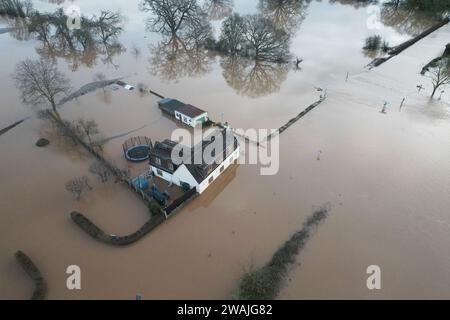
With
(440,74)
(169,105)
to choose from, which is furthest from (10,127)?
(440,74)

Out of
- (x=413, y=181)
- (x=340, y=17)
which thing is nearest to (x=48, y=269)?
(x=413, y=181)

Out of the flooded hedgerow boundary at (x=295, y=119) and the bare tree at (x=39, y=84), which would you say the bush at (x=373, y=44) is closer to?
the flooded hedgerow boundary at (x=295, y=119)

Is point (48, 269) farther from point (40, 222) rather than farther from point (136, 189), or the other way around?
point (136, 189)

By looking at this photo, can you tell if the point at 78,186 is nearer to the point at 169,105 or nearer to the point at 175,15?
the point at 169,105

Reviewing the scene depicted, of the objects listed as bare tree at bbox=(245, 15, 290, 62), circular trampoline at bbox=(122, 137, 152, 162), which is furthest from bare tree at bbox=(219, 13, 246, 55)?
circular trampoline at bbox=(122, 137, 152, 162)

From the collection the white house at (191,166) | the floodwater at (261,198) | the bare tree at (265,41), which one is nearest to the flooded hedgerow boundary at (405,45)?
the floodwater at (261,198)

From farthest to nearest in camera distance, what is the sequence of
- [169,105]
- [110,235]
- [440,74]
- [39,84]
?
[440,74], [169,105], [39,84], [110,235]
